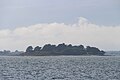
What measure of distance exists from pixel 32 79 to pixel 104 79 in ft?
42.9

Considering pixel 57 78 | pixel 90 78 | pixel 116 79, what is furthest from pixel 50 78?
pixel 116 79

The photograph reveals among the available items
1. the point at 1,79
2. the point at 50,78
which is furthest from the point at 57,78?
the point at 1,79

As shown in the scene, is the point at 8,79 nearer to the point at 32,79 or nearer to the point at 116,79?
the point at 32,79

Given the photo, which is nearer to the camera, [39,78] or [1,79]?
[1,79]

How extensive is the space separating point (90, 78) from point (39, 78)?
31.3 ft

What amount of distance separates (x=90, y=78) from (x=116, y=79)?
5.12 meters

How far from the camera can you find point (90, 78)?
77375 millimetres

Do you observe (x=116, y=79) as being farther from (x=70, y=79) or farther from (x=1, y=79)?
(x=1, y=79)

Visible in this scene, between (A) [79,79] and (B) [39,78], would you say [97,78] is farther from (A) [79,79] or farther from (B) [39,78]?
(B) [39,78]

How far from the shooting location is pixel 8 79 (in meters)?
72.5

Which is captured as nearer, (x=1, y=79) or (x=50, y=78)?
(x=1, y=79)

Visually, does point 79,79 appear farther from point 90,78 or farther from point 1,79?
point 1,79

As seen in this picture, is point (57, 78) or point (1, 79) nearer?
point (1, 79)

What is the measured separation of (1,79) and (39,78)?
312 inches
